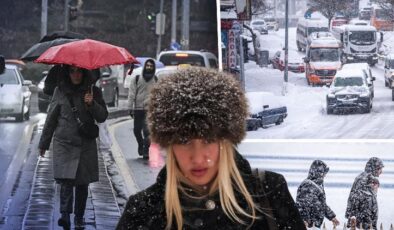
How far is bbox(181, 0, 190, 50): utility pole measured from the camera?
618cm

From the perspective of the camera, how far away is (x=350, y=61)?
560cm

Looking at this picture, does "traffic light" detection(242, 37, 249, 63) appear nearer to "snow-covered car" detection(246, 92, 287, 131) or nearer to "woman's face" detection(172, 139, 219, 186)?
"snow-covered car" detection(246, 92, 287, 131)

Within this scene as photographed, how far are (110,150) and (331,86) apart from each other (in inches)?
132

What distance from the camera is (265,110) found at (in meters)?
5.58

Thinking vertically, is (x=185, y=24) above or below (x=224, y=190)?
above

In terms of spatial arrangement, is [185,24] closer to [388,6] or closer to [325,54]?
[325,54]

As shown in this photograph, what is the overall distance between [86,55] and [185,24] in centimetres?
64

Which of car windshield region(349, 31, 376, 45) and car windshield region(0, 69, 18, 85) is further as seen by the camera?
car windshield region(0, 69, 18, 85)

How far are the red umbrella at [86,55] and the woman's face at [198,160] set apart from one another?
314cm

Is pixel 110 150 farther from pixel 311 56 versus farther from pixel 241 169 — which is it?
pixel 241 169

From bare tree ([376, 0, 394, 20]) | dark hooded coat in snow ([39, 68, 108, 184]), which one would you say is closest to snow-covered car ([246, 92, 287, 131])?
bare tree ([376, 0, 394, 20])

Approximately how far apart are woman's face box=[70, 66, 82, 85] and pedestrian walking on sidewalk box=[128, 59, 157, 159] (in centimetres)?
35

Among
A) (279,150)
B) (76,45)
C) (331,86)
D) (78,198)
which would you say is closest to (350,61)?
(331,86)

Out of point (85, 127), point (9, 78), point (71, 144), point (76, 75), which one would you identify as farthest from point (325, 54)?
point (9, 78)
